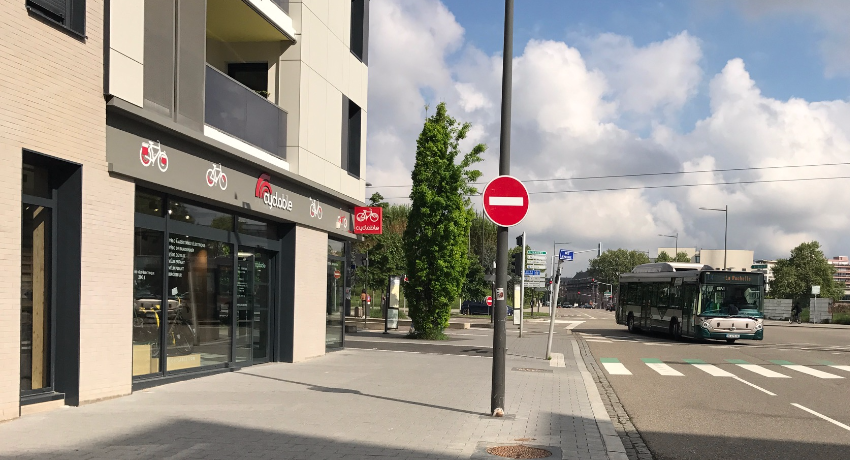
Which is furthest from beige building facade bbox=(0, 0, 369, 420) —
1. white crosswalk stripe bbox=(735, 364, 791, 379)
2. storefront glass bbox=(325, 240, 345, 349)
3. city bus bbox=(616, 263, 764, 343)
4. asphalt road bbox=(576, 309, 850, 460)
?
city bus bbox=(616, 263, 764, 343)

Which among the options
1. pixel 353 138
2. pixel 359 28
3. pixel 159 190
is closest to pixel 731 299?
pixel 353 138

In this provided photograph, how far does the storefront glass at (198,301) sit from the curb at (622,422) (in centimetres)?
667

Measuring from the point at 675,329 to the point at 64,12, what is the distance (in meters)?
26.5

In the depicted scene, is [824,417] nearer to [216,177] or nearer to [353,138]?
[216,177]

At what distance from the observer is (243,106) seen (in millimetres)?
15031

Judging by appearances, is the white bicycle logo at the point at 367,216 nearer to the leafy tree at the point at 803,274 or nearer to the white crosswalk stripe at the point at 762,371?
the white crosswalk stripe at the point at 762,371

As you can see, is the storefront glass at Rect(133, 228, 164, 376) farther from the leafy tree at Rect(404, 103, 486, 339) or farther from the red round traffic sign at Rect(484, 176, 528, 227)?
the leafy tree at Rect(404, 103, 486, 339)

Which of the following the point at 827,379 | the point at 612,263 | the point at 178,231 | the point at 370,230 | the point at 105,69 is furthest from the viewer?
the point at 612,263

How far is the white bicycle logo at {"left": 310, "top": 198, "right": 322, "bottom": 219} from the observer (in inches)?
714

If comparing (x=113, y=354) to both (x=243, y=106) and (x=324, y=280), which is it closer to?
(x=243, y=106)

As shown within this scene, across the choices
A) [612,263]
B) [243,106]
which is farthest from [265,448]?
[612,263]

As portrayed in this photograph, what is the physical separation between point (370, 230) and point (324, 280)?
2641 mm

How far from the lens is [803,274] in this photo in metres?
84.1

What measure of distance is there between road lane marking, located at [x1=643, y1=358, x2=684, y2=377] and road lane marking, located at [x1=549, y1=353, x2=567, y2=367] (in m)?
2.09
